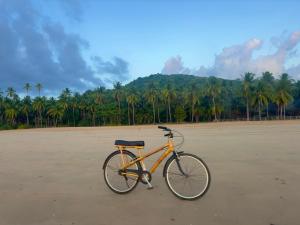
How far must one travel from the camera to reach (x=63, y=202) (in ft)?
16.2

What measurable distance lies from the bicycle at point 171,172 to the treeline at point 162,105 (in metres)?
72.9

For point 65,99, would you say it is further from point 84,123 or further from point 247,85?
point 247,85

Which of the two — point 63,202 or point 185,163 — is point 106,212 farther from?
point 185,163

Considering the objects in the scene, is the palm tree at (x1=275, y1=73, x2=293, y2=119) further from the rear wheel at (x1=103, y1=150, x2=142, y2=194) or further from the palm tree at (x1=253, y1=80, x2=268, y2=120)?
the rear wheel at (x1=103, y1=150, x2=142, y2=194)

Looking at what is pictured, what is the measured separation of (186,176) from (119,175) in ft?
4.37

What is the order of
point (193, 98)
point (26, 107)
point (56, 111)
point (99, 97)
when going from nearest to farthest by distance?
point (193, 98)
point (56, 111)
point (26, 107)
point (99, 97)

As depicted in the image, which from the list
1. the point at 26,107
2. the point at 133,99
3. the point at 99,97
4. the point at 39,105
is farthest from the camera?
the point at 99,97

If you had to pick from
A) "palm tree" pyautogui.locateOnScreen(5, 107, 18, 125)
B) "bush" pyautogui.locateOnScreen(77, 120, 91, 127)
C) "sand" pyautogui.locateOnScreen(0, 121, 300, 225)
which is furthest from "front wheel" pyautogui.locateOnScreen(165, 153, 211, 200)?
"palm tree" pyautogui.locateOnScreen(5, 107, 18, 125)

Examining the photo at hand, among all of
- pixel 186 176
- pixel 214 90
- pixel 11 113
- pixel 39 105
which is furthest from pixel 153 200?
pixel 11 113

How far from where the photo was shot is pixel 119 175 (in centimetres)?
570

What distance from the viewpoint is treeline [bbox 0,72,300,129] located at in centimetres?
7644

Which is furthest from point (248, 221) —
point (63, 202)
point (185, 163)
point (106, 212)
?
Answer: point (63, 202)

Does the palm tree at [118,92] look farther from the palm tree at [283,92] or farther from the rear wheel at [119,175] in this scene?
the rear wheel at [119,175]

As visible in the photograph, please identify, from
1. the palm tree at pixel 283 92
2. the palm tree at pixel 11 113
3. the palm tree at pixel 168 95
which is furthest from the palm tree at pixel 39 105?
the palm tree at pixel 283 92
